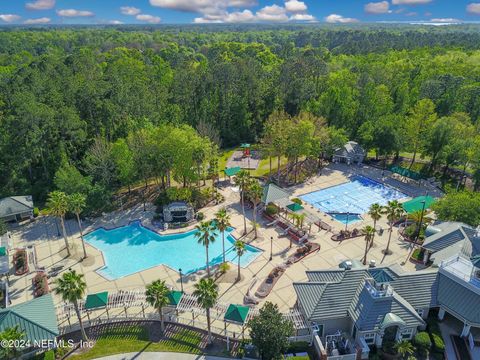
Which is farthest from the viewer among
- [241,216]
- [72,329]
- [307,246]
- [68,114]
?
[68,114]

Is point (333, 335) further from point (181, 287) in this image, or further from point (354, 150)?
point (354, 150)

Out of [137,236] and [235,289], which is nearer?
[235,289]

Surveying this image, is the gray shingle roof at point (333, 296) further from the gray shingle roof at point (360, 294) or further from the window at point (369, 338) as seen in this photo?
the window at point (369, 338)

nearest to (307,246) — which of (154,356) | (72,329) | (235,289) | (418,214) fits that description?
(235,289)

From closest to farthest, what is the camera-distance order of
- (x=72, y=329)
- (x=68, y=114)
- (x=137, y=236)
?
(x=72, y=329) → (x=137, y=236) → (x=68, y=114)

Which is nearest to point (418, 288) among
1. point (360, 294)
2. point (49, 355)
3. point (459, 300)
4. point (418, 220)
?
point (459, 300)

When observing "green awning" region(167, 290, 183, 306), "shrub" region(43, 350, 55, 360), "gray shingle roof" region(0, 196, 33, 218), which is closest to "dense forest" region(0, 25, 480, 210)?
"gray shingle roof" region(0, 196, 33, 218)
